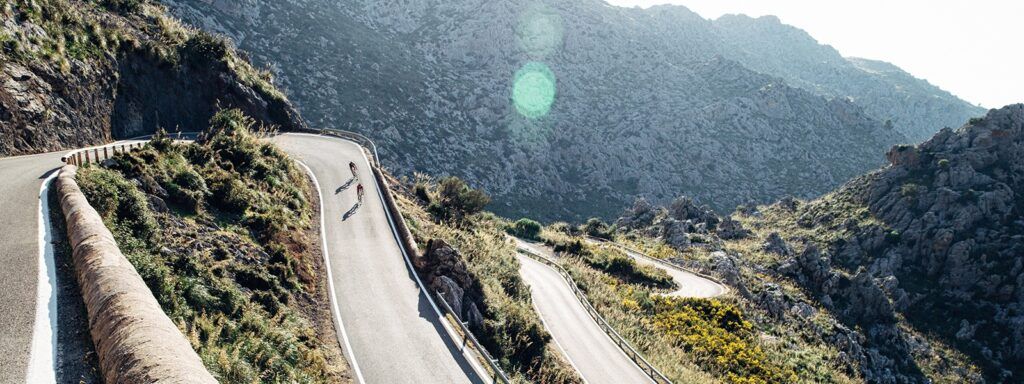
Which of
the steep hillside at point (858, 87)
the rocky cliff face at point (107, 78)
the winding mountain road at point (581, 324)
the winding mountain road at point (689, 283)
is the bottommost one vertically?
the winding mountain road at point (689, 283)

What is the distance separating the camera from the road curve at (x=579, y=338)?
2002 cm

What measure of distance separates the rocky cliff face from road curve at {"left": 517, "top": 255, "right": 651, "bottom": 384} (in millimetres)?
22108

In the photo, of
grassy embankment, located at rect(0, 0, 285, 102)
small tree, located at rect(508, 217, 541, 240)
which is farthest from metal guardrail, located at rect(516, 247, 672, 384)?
grassy embankment, located at rect(0, 0, 285, 102)

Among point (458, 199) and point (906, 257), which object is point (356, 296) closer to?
point (458, 199)

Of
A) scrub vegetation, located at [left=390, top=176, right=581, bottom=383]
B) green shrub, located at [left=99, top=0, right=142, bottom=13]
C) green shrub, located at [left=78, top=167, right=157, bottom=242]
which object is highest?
green shrub, located at [left=99, top=0, right=142, bottom=13]

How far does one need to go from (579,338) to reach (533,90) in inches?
3421

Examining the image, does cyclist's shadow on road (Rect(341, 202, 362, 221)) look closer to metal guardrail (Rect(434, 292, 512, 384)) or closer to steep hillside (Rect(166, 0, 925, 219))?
metal guardrail (Rect(434, 292, 512, 384))

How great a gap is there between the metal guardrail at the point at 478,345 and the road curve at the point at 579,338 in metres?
6.32

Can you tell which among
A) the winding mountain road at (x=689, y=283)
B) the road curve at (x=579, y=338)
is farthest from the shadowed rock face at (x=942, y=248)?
the road curve at (x=579, y=338)

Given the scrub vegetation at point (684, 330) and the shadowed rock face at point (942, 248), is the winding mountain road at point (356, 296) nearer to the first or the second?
Answer: the scrub vegetation at point (684, 330)

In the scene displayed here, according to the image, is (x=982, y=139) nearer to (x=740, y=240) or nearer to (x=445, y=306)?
(x=740, y=240)

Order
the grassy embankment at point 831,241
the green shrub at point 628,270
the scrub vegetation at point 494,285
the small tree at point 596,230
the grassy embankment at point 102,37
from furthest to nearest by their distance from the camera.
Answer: the small tree at point 596,230, the green shrub at point 628,270, the grassy embankment at point 831,241, the grassy embankment at point 102,37, the scrub vegetation at point 494,285

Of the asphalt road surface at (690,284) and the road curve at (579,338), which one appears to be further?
the asphalt road surface at (690,284)

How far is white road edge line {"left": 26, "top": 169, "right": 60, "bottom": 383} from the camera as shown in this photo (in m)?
6.79
